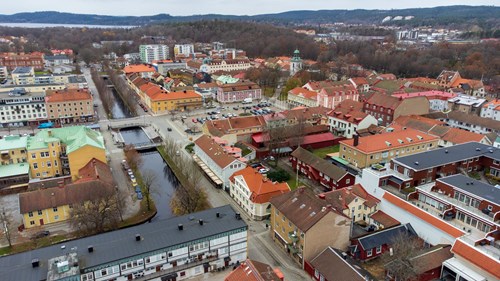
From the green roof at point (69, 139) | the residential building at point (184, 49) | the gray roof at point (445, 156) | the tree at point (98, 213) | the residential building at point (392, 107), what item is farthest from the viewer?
the residential building at point (184, 49)

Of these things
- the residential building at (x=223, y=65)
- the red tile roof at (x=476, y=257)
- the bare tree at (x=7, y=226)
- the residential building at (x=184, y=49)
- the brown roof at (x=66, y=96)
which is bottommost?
the bare tree at (x=7, y=226)

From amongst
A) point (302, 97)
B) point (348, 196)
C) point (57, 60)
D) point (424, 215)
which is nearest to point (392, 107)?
point (302, 97)

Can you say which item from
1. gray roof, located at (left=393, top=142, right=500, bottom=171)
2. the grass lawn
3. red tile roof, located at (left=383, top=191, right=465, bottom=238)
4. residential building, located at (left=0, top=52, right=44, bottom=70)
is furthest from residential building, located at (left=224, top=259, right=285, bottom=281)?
residential building, located at (left=0, top=52, right=44, bottom=70)

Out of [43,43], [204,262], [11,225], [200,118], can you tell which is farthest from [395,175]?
[43,43]

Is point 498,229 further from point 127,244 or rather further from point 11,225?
point 11,225

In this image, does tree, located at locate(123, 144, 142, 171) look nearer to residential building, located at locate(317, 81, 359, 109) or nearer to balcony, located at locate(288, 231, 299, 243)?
balcony, located at locate(288, 231, 299, 243)

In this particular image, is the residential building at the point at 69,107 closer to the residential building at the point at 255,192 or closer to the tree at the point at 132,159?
the tree at the point at 132,159

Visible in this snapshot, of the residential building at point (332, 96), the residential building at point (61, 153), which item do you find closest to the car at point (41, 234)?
the residential building at point (61, 153)
